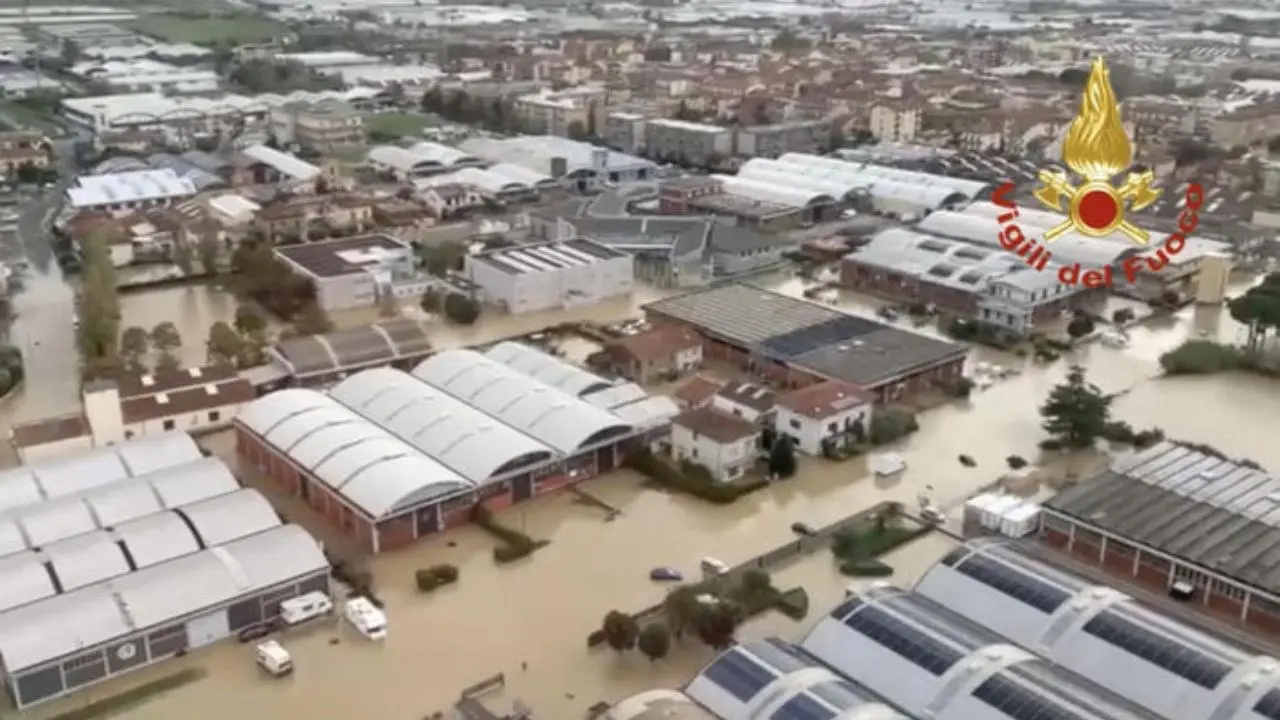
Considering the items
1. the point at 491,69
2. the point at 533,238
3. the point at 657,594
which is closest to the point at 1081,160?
the point at 657,594

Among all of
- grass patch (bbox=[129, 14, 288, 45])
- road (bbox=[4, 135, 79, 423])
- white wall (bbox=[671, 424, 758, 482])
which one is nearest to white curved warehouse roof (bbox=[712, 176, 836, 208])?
white wall (bbox=[671, 424, 758, 482])

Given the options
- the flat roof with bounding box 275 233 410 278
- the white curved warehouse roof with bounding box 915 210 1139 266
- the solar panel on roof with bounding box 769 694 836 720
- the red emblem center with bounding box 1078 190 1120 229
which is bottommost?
the solar panel on roof with bounding box 769 694 836 720

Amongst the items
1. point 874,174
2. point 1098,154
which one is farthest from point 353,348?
point 874,174

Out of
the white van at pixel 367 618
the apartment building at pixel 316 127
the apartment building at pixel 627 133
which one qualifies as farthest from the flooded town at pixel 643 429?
the apartment building at pixel 627 133

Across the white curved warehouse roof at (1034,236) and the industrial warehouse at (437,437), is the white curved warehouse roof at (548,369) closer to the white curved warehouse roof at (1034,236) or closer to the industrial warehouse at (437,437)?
the industrial warehouse at (437,437)

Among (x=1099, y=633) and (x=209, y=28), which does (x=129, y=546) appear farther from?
(x=209, y=28)

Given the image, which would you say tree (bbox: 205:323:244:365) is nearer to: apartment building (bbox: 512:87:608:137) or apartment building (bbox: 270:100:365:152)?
apartment building (bbox: 270:100:365:152)
